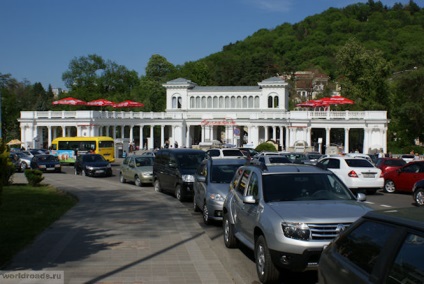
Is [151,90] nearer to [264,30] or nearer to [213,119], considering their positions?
[213,119]

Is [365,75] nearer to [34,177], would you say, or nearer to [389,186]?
[389,186]

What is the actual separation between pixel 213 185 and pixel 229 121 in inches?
2538

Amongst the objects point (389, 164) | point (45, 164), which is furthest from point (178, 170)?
point (45, 164)

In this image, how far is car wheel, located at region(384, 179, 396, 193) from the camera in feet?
80.8

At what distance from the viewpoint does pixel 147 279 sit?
786cm

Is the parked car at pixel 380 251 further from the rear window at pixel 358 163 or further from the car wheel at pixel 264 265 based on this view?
the rear window at pixel 358 163

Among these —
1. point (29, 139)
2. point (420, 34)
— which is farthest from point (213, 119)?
point (420, 34)

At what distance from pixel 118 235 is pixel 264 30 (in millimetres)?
194683

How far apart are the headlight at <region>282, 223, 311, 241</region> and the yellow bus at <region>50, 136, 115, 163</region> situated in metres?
46.6

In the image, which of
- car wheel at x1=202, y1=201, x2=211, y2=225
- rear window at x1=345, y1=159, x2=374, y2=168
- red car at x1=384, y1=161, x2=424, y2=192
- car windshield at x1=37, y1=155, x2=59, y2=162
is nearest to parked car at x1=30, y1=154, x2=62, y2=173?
car windshield at x1=37, y1=155, x2=59, y2=162

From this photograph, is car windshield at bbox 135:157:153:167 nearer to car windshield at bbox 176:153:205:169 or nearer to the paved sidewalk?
car windshield at bbox 176:153:205:169

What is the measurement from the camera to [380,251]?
14.0 feet

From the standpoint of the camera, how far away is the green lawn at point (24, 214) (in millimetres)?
10391

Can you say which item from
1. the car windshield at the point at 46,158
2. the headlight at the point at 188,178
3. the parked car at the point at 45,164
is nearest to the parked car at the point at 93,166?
the parked car at the point at 45,164
